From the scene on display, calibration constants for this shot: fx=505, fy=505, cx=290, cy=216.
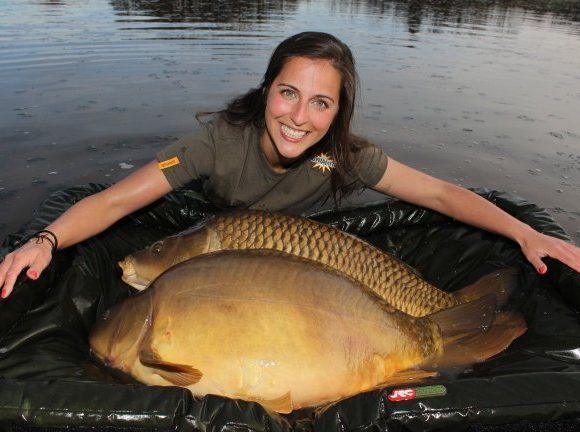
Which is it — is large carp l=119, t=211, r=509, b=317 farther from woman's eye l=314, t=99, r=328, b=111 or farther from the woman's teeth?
woman's eye l=314, t=99, r=328, b=111

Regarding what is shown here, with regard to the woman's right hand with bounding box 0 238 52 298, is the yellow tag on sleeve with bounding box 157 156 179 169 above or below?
above

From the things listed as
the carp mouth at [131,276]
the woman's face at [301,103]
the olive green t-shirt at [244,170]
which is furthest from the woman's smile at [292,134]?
the carp mouth at [131,276]

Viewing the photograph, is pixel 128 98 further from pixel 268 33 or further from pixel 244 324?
pixel 268 33

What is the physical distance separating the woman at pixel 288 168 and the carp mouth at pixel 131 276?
17 centimetres

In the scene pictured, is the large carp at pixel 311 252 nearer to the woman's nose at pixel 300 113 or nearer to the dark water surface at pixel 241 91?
the woman's nose at pixel 300 113

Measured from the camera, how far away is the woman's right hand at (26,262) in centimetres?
153

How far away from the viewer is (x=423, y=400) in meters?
1.25

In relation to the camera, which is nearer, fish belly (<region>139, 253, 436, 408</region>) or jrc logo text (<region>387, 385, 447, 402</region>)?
jrc logo text (<region>387, 385, 447, 402</region>)

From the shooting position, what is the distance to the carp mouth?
1971 millimetres

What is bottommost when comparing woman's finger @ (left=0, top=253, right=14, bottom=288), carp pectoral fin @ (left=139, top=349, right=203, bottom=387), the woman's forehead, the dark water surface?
the dark water surface

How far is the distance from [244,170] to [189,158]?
0.26 m

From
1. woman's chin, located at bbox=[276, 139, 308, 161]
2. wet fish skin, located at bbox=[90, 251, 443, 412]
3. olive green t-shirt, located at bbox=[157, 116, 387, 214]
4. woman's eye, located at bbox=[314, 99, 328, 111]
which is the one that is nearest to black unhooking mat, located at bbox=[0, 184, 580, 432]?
wet fish skin, located at bbox=[90, 251, 443, 412]

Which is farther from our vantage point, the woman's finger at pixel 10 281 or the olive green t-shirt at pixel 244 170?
the olive green t-shirt at pixel 244 170

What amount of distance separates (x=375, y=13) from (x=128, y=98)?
40.9 ft
